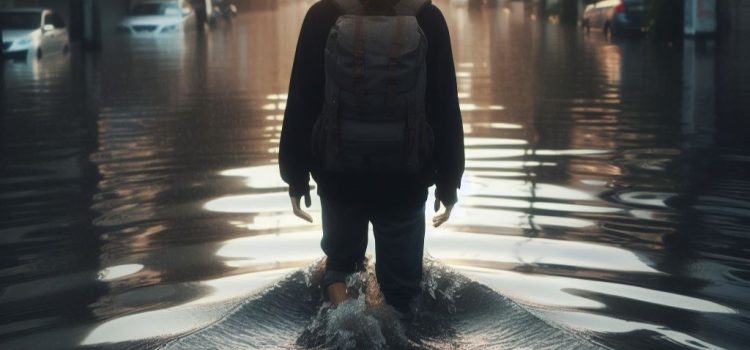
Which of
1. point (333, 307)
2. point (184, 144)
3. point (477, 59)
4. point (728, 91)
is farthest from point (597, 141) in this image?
point (477, 59)

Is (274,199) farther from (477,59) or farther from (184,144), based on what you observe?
(477,59)

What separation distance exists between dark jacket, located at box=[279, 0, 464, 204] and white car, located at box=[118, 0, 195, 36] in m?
40.1

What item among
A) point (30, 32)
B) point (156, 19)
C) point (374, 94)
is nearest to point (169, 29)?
point (156, 19)

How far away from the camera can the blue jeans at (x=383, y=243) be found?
5316 millimetres

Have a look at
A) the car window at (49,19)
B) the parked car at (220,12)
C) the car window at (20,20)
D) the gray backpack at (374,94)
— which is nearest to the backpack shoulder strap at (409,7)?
the gray backpack at (374,94)

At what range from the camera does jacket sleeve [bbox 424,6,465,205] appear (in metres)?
5.09

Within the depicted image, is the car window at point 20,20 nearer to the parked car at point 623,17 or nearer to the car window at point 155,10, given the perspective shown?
the car window at point 155,10

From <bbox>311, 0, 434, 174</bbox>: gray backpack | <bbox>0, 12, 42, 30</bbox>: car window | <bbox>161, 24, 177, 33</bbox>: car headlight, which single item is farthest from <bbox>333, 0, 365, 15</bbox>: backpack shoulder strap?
<bbox>161, 24, 177, 33</bbox>: car headlight

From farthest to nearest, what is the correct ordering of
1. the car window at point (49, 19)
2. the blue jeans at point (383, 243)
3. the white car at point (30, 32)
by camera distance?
the car window at point (49, 19) → the white car at point (30, 32) → the blue jeans at point (383, 243)

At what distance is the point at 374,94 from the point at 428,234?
3.41 m

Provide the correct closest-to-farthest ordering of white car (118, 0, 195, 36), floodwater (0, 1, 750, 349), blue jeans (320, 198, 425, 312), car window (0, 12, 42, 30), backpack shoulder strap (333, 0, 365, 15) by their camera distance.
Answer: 1. backpack shoulder strap (333, 0, 365, 15)
2. blue jeans (320, 198, 425, 312)
3. floodwater (0, 1, 750, 349)
4. car window (0, 12, 42, 30)
5. white car (118, 0, 195, 36)

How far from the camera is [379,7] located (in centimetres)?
506

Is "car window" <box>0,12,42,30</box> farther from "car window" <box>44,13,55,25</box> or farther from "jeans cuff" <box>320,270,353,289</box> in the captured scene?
"jeans cuff" <box>320,270,353,289</box>

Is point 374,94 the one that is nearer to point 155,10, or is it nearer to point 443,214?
point 443,214
